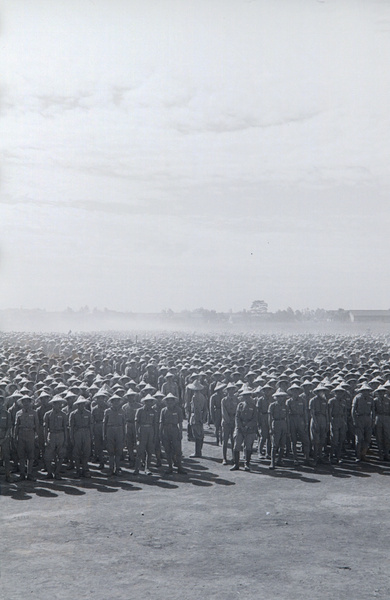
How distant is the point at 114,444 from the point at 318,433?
538 centimetres

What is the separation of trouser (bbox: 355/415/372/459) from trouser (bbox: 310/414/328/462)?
3.10ft

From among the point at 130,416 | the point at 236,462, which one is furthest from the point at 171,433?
the point at 236,462

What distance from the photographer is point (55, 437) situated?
14.2m

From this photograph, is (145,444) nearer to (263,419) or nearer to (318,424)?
(263,419)

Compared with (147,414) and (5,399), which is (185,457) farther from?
(5,399)

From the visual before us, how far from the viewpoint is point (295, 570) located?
27.8ft

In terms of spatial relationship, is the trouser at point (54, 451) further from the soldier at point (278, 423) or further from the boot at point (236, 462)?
the soldier at point (278, 423)

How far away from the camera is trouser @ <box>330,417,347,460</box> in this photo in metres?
15.7

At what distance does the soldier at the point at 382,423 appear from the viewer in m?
16.0

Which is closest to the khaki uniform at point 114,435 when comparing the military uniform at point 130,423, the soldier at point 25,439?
the military uniform at point 130,423

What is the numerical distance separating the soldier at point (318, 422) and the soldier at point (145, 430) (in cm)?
425

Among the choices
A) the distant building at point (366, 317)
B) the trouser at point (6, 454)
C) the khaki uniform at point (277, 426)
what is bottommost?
the trouser at point (6, 454)

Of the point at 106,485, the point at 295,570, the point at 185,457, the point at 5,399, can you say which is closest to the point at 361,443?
the point at 185,457

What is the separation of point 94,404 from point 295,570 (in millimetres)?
8016
